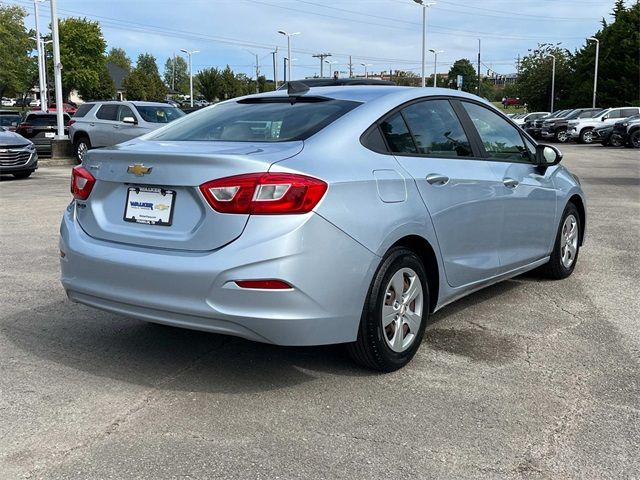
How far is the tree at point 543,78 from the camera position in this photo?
227 ft

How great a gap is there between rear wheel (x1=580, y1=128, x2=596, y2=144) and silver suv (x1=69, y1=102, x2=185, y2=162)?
24053 millimetres

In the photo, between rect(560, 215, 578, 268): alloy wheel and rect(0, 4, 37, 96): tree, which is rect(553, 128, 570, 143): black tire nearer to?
rect(560, 215, 578, 268): alloy wheel

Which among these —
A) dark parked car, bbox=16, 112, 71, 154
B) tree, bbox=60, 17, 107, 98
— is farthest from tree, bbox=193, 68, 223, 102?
dark parked car, bbox=16, 112, 71, 154

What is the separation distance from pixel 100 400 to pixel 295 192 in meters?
1.49

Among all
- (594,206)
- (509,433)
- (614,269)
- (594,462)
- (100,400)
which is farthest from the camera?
(594,206)

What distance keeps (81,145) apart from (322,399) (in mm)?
18640

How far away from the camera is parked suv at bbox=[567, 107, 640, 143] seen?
116 feet

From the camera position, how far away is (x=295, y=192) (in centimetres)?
327

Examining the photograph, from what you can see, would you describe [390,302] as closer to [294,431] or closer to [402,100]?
[294,431]

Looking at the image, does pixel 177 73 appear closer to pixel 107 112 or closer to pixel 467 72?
pixel 467 72

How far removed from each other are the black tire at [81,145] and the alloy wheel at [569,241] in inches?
665

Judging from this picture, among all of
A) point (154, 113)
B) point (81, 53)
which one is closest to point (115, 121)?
point (154, 113)

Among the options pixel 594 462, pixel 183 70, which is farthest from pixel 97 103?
pixel 183 70

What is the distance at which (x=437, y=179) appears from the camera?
13.5 ft
